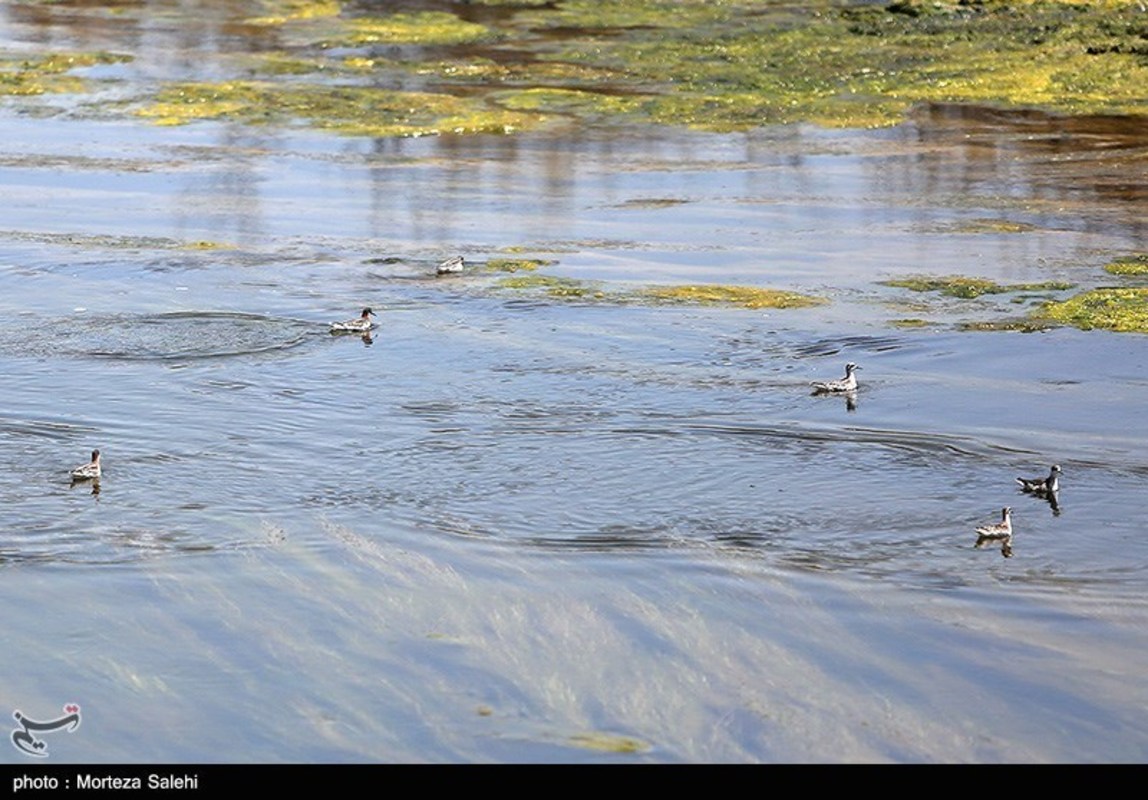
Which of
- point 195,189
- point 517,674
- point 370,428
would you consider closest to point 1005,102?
point 195,189

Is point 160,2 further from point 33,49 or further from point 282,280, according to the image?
point 282,280

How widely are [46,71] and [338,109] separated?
6607 millimetres

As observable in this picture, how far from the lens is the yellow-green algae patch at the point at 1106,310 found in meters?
19.7

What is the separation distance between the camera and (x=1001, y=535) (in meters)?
14.2

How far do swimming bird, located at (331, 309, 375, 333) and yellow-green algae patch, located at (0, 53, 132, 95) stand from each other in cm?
1553

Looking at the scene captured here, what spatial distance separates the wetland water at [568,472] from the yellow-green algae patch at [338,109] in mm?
3507

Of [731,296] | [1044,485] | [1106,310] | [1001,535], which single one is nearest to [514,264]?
[731,296]

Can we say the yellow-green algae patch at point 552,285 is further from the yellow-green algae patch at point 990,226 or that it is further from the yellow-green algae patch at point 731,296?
the yellow-green algae patch at point 990,226

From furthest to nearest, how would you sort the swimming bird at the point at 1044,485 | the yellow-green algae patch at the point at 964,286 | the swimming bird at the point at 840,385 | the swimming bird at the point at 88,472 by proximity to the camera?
the yellow-green algae patch at the point at 964,286, the swimming bird at the point at 840,385, the swimming bird at the point at 88,472, the swimming bird at the point at 1044,485

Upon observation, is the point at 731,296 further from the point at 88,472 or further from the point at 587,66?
the point at 587,66

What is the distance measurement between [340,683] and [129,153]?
18.3 metres

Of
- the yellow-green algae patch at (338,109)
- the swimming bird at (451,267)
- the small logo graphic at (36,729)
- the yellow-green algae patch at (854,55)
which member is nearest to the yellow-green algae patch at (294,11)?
the yellow-green algae patch at (854,55)

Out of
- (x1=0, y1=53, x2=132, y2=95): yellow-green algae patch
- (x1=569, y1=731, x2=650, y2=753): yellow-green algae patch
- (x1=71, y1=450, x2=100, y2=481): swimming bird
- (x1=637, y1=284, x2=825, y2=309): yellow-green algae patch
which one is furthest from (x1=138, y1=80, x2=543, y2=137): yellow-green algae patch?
(x1=569, y1=731, x2=650, y2=753): yellow-green algae patch

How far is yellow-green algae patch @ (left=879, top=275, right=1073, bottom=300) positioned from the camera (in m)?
21.0
